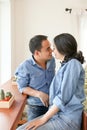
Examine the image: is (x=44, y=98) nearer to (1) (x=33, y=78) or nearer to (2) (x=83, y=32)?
(1) (x=33, y=78)

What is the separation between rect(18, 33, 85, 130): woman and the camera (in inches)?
57.4

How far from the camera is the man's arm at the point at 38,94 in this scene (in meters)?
1.77

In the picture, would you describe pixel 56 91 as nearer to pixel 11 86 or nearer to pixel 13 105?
pixel 13 105

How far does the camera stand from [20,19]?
3.74 metres

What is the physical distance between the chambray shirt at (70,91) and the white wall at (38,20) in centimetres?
227

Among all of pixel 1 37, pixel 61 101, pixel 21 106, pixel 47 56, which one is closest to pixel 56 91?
pixel 61 101

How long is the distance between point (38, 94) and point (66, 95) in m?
A: 0.36

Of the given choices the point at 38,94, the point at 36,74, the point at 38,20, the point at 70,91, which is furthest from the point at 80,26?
the point at 70,91

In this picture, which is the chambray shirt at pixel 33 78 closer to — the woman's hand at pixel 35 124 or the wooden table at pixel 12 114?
the wooden table at pixel 12 114

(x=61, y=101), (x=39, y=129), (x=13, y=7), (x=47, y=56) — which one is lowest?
(x=39, y=129)

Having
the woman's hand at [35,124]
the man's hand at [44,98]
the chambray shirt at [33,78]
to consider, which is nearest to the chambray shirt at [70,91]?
the woman's hand at [35,124]

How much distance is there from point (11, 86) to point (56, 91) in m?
0.69

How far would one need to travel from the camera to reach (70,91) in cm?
147

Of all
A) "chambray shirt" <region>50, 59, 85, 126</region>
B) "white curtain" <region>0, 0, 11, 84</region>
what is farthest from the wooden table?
"white curtain" <region>0, 0, 11, 84</region>
